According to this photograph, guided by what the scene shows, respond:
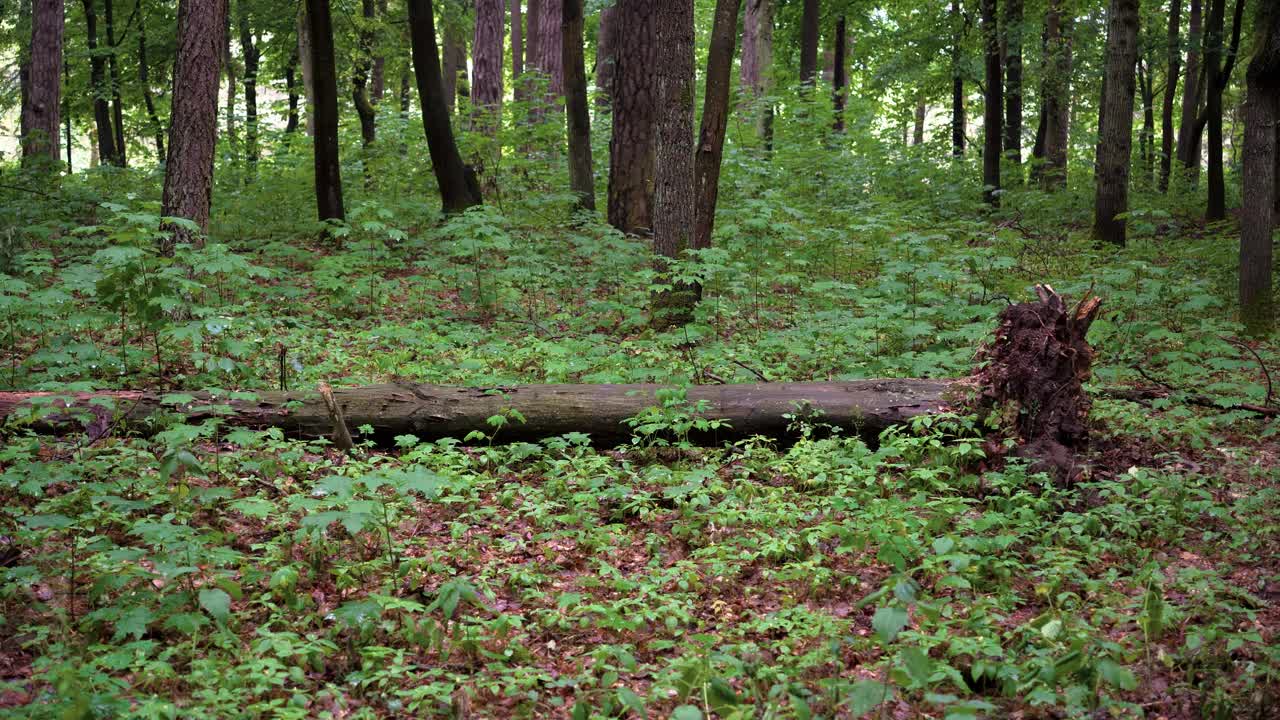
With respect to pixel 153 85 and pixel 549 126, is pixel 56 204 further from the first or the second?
pixel 153 85

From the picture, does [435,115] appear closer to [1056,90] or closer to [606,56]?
[606,56]

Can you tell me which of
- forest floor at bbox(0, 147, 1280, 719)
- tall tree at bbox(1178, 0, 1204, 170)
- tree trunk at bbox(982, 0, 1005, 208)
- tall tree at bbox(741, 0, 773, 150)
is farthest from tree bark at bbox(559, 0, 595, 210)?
tall tree at bbox(1178, 0, 1204, 170)

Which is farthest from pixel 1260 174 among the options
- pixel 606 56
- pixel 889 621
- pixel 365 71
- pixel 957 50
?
pixel 606 56

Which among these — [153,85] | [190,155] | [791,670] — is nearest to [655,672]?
[791,670]

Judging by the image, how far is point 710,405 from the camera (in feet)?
20.1

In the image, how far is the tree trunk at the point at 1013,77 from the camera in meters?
15.8

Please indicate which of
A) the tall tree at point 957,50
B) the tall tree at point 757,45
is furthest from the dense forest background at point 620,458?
the tall tree at point 757,45

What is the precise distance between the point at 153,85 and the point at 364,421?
70.2 ft

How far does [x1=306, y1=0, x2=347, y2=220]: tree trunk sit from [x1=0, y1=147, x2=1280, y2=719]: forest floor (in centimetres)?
368

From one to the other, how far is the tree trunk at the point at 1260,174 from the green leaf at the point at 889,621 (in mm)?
7377

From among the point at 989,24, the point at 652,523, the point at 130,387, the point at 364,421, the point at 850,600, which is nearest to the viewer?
the point at 850,600

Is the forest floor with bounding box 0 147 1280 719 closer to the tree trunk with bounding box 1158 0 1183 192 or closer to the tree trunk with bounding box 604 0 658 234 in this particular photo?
the tree trunk with bounding box 604 0 658 234

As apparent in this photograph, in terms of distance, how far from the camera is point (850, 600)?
4.17m

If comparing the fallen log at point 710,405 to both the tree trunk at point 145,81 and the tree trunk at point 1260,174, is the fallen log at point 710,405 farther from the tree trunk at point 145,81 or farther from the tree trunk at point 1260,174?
the tree trunk at point 145,81
